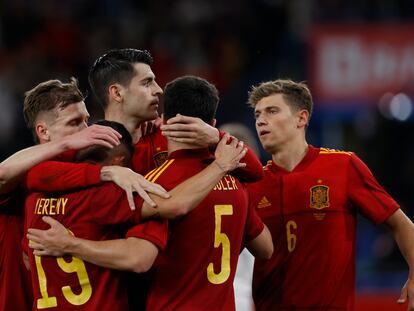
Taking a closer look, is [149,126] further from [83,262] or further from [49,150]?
[83,262]

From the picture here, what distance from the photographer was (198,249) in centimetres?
461

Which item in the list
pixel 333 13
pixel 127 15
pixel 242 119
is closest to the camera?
pixel 242 119

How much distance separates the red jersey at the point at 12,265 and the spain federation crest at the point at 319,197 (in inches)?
70.2

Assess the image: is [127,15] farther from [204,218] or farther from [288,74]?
[204,218]

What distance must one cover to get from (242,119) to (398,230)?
23.0ft

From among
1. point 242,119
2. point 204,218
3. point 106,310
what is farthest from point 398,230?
point 242,119

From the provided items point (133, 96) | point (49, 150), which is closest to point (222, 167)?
point (49, 150)

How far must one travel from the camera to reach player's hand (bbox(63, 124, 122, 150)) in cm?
455

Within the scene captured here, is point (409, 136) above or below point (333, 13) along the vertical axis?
below

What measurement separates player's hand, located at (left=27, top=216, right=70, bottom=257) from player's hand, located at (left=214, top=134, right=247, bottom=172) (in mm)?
805

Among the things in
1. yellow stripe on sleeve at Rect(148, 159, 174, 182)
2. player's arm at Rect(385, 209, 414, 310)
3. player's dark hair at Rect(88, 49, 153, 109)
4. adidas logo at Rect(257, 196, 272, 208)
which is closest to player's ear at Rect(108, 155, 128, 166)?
yellow stripe on sleeve at Rect(148, 159, 174, 182)

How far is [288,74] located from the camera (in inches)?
517

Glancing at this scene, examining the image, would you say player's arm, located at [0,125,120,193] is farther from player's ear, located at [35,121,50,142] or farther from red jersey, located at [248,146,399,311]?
red jersey, located at [248,146,399,311]

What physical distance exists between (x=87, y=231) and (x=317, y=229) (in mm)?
1783
